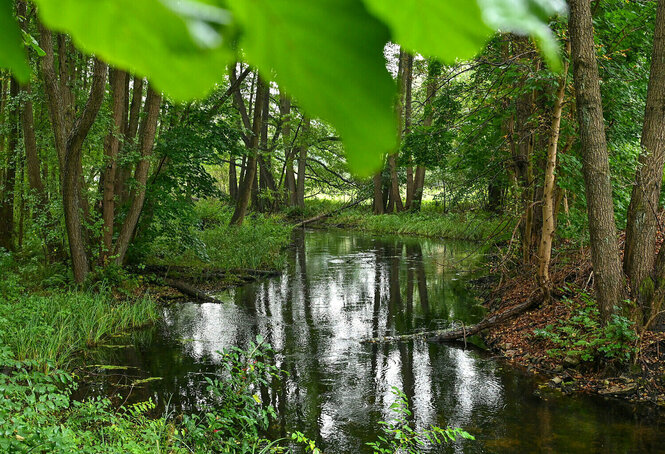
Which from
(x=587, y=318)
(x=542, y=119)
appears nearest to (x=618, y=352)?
(x=587, y=318)

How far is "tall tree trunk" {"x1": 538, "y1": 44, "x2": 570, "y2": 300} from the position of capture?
650 centimetres

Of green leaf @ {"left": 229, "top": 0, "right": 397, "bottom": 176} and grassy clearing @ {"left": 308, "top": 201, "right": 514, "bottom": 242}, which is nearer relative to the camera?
green leaf @ {"left": 229, "top": 0, "right": 397, "bottom": 176}

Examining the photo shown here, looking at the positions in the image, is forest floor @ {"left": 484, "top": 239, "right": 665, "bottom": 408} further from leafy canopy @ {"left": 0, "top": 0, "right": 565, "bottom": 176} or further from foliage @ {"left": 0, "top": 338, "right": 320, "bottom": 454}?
leafy canopy @ {"left": 0, "top": 0, "right": 565, "bottom": 176}

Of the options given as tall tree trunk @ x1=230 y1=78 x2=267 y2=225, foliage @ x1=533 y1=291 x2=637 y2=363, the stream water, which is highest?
tall tree trunk @ x1=230 y1=78 x2=267 y2=225

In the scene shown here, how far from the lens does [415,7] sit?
0.74 feet

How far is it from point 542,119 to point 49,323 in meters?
6.95

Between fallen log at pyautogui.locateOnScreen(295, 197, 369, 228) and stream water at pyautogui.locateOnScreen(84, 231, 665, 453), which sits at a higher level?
fallen log at pyautogui.locateOnScreen(295, 197, 369, 228)

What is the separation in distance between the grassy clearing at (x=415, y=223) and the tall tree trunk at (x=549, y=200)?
10188 millimetres

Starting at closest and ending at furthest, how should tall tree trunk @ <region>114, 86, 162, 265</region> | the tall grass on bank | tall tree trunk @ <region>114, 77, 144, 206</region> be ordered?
1. the tall grass on bank
2. tall tree trunk @ <region>114, 86, 162, 265</region>
3. tall tree trunk @ <region>114, 77, 144, 206</region>

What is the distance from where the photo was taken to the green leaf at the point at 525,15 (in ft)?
0.81

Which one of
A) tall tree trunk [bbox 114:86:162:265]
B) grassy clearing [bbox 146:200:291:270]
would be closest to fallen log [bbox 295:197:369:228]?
grassy clearing [bbox 146:200:291:270]

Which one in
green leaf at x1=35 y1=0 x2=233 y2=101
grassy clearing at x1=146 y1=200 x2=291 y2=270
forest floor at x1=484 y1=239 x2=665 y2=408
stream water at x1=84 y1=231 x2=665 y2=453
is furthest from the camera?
grassy clearing at x1=146 y1=200 x2=291 y2=270

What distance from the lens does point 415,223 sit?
23.3 metres

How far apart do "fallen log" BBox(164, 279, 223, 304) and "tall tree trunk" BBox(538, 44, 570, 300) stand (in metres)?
5.70
